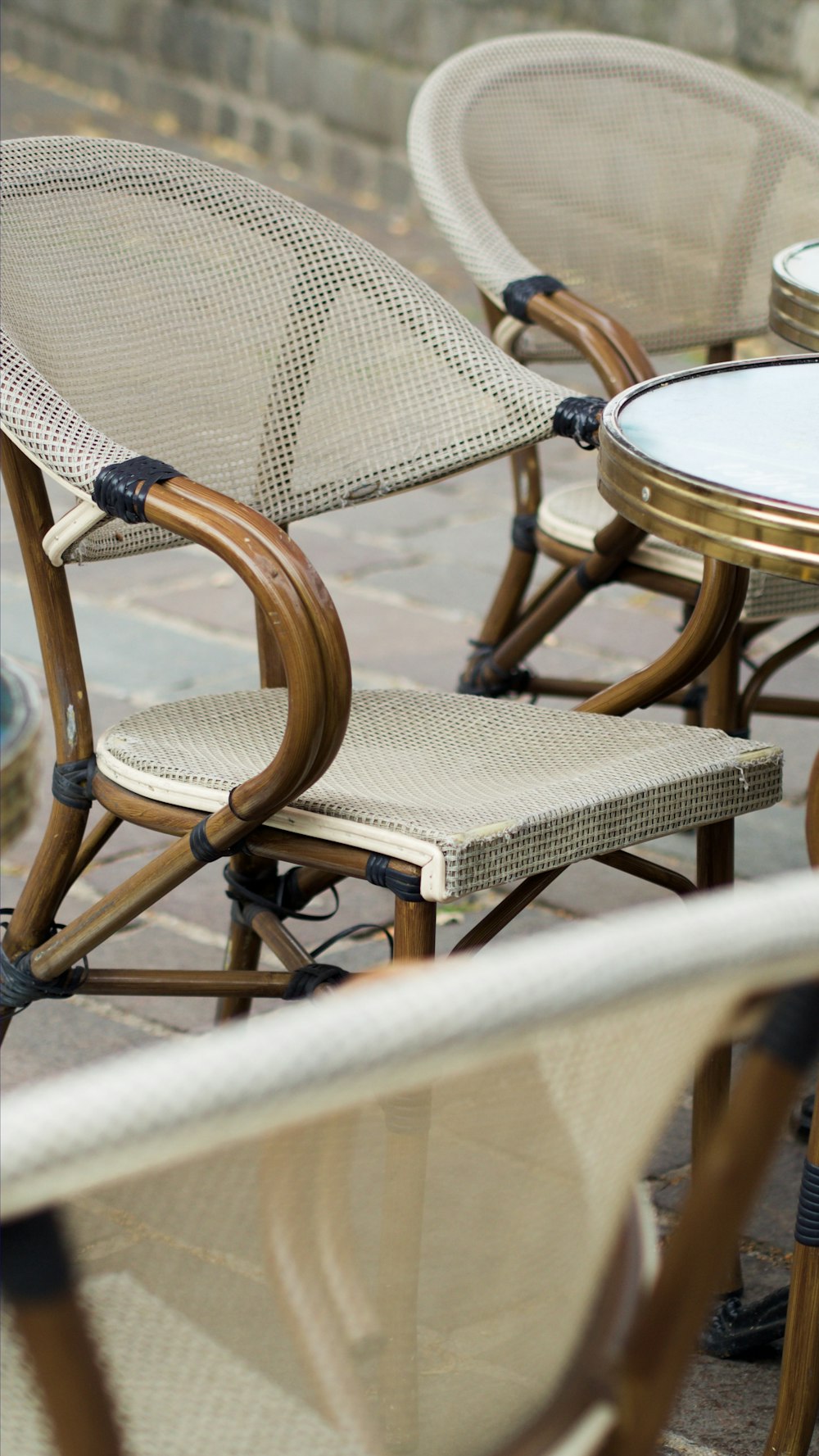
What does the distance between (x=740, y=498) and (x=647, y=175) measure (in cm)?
159

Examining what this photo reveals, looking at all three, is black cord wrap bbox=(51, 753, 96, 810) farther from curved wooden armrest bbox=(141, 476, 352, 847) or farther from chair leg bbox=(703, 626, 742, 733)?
chair leg bbox=(703, 626, 742, 733)

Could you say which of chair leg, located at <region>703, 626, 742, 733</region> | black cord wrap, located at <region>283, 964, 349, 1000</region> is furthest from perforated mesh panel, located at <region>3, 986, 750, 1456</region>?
chair leg, located at <region>703, 626, 742, 733</region>

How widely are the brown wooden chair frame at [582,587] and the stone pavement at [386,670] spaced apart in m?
0.32

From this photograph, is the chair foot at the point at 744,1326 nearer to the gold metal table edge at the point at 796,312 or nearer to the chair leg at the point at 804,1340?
the chair leg at the point at 804,1340

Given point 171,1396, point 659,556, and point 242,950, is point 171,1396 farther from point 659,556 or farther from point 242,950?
point 659,556

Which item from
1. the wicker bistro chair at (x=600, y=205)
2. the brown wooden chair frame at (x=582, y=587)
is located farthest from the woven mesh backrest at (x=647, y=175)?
the brown wooden chair frame at (x=582, y=587)

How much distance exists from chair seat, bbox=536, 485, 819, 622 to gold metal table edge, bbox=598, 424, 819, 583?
2.17 ft

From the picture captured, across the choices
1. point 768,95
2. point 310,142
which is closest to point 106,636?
point 768,95

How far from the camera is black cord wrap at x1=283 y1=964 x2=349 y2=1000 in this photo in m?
1.57

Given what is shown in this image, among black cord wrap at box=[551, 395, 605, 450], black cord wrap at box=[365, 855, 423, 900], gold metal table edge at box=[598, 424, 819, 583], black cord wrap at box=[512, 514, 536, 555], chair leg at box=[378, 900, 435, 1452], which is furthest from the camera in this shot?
black cord wrap at box=[512, 514, 536, 555]

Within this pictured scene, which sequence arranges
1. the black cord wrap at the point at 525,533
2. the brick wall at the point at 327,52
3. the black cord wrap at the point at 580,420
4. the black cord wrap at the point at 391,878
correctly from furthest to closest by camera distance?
the brick wall at the point at 327,52 → the black cord wrap at the point at 525,533 → the black cord wrap at the point at 580,420 → the black cord wrap at the point at 391,878

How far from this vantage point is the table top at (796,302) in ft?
5.97

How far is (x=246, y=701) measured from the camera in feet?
5.97

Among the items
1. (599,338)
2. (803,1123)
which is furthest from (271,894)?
(599,338)
